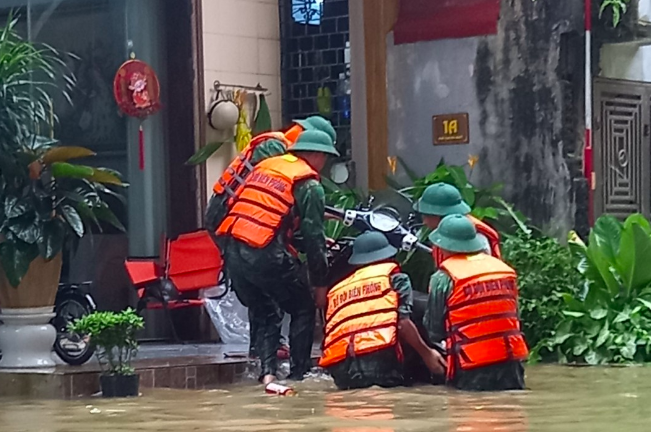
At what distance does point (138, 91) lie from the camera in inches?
448

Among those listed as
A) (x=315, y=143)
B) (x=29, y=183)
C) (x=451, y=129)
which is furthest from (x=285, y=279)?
(x=451, y=129)

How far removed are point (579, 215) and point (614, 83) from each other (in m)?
1.44

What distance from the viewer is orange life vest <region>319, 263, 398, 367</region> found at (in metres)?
8.26

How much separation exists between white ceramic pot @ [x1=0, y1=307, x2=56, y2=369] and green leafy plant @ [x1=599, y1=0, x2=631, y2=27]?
524 centimetres

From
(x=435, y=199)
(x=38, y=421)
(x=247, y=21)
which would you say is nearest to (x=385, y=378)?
(x=435, y=199)

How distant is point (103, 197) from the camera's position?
11.4m

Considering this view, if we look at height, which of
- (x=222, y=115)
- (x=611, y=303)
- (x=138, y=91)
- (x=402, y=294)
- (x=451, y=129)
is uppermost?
(x=138, y=91)

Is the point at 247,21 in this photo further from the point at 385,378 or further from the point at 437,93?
the point at 385,378

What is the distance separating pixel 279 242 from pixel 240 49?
12.2ft

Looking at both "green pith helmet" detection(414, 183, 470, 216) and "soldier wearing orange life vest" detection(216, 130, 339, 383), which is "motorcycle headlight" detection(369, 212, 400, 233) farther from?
"soldier wearing orange life vest" detection(216, 130, 339, 383)

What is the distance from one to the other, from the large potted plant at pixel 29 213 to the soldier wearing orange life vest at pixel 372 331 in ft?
5.42

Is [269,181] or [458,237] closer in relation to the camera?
[458,237]

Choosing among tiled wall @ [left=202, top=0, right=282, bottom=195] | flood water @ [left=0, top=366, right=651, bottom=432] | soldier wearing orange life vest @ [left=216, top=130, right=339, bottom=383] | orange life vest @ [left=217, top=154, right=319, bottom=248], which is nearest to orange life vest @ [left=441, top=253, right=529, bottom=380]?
flood water @ [left=0, top=366, right=651, bottom=432]

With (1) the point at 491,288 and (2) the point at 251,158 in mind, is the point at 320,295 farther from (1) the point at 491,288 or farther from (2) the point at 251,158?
(1) the point at 491,288
